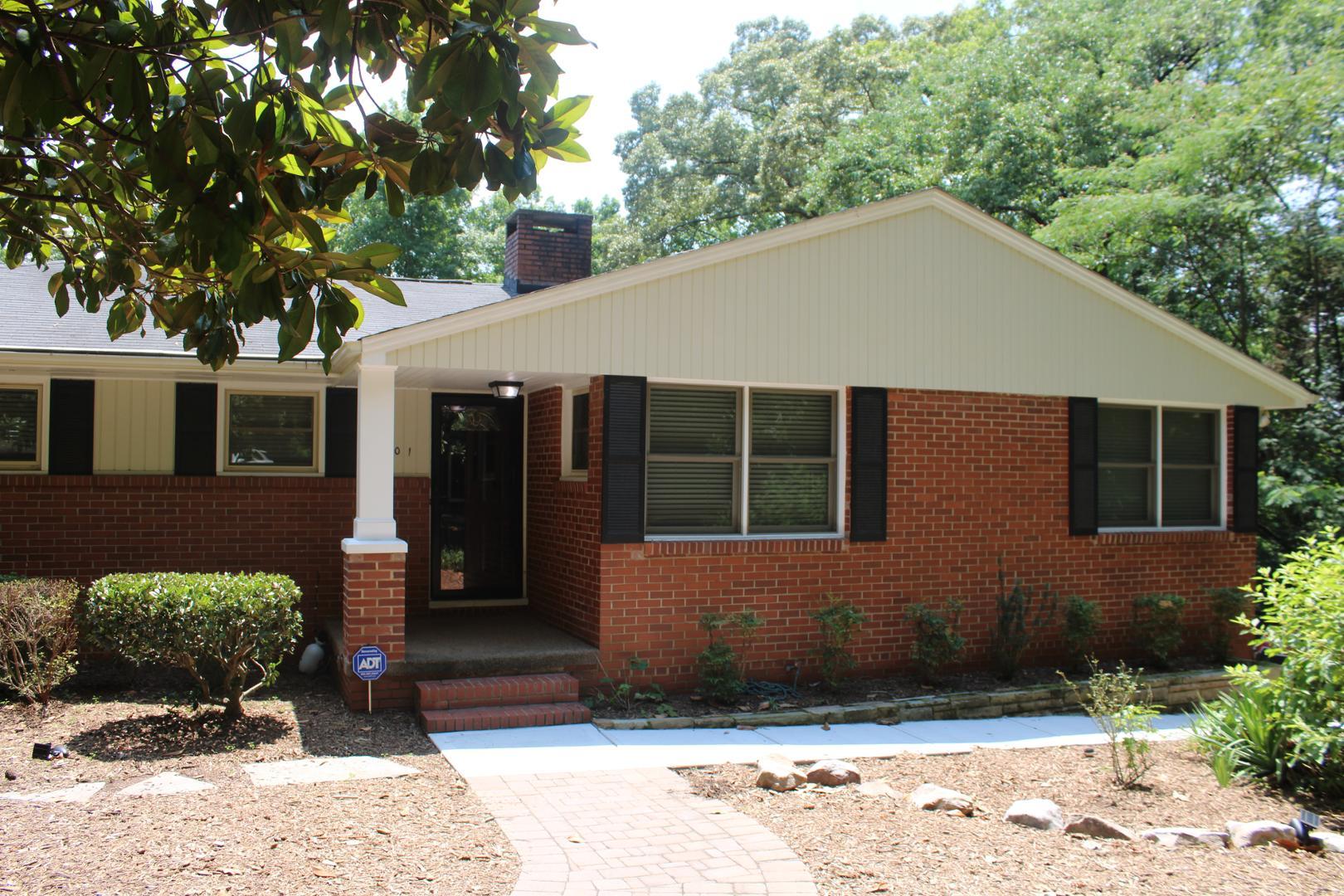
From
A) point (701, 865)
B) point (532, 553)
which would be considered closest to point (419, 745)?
point (701, 865)

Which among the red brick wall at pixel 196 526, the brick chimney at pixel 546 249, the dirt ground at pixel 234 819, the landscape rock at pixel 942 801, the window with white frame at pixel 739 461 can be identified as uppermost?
the brick chimney at pixel 546 249

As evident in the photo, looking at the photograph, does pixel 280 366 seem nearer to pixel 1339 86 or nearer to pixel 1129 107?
pixel 1339 86

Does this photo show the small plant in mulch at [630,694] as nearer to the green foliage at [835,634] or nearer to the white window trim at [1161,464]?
the green foliage at [835,634]

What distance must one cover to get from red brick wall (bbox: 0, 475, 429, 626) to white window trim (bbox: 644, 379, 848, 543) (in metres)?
3.27

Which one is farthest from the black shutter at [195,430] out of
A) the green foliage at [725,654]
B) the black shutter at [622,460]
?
the green foliage at [725,654]

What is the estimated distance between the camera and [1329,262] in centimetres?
1390

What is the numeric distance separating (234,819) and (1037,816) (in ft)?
14.1

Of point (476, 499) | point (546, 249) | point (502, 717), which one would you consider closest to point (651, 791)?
point (502, 717)

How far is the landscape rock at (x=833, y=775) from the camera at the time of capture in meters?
6.47

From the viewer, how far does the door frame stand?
1085 centimetres

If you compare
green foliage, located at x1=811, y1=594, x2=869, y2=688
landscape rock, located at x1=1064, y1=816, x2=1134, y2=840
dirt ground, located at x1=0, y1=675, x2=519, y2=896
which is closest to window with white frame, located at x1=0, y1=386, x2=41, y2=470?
dirt ground, located at x1=0, y1=675, x2=519, y2=896

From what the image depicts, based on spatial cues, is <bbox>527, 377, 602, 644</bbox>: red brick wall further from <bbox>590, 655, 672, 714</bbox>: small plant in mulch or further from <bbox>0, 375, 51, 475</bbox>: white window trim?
<bbox>0, 375, 51, 475</bbox>: white window trim

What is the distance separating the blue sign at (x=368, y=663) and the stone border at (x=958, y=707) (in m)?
1.66

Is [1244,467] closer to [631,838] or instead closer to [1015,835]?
→ [1015,835]
